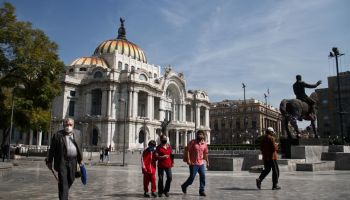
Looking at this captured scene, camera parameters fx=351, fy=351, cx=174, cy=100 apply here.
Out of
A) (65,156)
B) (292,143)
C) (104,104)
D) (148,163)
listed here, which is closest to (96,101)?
(104,104)

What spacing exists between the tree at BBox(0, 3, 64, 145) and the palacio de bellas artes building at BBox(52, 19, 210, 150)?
2990cm

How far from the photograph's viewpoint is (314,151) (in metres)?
20.8

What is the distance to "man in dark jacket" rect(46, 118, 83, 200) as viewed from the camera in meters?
6.87

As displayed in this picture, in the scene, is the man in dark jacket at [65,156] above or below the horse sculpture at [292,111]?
below

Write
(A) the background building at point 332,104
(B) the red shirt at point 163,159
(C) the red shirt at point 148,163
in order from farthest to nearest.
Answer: (A) the background building at point 332,104
(B) the red shirt at point 163,159
(C) the red shirt at point 148,163

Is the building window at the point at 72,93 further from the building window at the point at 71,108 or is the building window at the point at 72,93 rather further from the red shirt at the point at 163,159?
the red shirt at the point at 163,159

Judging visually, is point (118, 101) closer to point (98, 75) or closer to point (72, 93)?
point (98, 75)

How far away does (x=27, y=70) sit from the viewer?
28.9m

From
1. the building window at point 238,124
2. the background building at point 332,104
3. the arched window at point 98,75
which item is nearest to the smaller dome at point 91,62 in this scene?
the arched window at point 98,75

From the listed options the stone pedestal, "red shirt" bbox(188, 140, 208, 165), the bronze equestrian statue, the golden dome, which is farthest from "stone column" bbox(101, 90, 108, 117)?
"red shirt" bbox(188, 140, 208, 165)

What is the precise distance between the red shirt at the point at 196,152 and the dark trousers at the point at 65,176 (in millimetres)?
3691

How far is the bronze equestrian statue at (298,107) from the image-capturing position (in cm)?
2055

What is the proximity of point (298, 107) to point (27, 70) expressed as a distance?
21322 millimetres

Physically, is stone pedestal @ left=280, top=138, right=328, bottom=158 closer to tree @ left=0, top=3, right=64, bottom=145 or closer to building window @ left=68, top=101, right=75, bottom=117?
tree @ left=0, top=3, right=64, bottom=145
